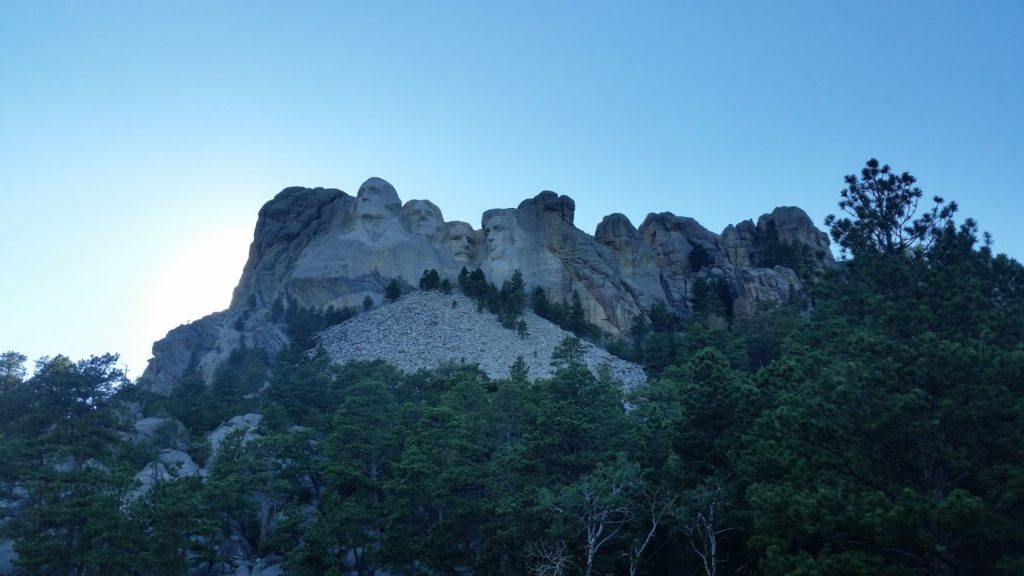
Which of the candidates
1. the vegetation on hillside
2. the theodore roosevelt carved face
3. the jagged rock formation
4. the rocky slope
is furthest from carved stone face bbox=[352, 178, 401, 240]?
the vegetation on hillside

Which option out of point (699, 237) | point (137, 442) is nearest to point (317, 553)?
point (137, 442)

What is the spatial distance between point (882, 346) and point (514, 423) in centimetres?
1922

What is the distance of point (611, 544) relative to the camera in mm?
22484

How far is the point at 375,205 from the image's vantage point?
8656 centimetres

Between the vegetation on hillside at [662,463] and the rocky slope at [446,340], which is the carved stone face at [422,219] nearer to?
the rocky slope at [446,340]

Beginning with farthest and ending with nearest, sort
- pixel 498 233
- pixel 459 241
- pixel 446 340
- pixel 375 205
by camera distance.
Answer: pixel 459 241
pixel 498 233
pixel 375 205
pixel 446 340

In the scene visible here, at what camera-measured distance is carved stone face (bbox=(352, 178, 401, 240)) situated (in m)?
85.0

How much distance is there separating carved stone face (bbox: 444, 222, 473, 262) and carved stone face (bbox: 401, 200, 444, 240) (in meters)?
1.13

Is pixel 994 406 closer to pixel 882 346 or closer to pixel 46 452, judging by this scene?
pixel 882 346

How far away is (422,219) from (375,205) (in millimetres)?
5497

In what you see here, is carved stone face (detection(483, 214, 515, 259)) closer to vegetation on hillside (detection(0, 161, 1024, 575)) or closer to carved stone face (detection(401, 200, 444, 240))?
carved stone face (detection(401, 200, 444, 240))

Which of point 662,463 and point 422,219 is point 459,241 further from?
point 662,463

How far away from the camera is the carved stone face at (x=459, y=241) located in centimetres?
8744

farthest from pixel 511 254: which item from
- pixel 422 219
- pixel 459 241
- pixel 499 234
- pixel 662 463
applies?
pixel 662 463
